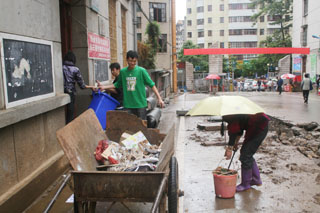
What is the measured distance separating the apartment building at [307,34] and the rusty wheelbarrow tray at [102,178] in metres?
28.3

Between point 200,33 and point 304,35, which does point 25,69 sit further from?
point 200,33

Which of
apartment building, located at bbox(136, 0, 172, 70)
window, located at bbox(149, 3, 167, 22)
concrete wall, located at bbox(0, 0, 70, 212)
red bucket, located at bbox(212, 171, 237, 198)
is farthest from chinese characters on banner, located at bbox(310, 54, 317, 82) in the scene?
concrete wall, located at bbox(0, 0, 70, 212)

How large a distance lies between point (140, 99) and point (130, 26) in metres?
8.04

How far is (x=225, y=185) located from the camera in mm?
Result: 4543

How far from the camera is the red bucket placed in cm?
452

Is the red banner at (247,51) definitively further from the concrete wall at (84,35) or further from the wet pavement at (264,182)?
the wet pavement at (264,182)

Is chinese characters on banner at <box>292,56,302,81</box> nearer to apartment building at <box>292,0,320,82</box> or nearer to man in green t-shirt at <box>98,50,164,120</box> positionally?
apartment building at <box>292,0,320,82</box>

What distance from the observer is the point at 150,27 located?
74.9 ft

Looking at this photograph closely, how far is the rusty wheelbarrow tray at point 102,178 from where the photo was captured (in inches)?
115

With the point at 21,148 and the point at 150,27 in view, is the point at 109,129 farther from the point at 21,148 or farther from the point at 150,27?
the point at 150,27

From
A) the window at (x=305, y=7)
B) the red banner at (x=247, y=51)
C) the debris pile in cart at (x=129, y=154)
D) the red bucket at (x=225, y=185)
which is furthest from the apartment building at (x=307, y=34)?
the debris pile in cart at (x=129, y=154)

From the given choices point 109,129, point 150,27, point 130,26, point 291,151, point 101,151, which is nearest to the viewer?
point 101,151

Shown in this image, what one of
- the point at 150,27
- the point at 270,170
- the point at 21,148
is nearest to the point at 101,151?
the point at 21,148

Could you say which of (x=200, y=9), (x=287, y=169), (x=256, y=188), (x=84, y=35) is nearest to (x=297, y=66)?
(x=287, y=169)
